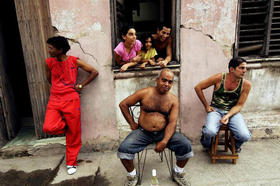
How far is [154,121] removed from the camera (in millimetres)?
2814

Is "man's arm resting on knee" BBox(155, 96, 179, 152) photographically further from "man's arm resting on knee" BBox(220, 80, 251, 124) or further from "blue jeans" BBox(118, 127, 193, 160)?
"man's arm resting on knee" BBox(220, 80, 251, 124)

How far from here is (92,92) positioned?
3.71 m

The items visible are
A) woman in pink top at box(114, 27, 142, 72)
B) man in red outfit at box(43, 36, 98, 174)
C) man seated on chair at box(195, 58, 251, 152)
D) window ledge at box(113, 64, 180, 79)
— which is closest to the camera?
man in red outfit at box(43, 36, 98, 174)

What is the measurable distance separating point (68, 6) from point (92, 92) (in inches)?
57.4

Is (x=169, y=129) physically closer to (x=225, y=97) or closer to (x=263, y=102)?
(x=225, y=97)

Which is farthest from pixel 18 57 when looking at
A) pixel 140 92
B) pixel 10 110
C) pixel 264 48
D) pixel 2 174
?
pixel 264 48

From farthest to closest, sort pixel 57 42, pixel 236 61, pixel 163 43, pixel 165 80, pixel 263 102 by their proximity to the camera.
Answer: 1. pixel 263 102
2. pixel 163 43
3. pixel 236 61
4. pixel 57 42
5. pixel 165 80

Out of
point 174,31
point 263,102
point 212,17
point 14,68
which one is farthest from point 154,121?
point 14,68

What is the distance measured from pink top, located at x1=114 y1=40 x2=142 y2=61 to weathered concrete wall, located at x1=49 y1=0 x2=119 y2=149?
178 millimetres

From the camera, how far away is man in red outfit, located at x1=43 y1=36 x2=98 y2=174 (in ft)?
10.2

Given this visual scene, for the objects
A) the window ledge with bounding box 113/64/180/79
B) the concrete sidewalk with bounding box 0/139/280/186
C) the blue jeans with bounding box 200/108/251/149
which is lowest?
the concrete sidewalk with bounding box 0/139/280/186

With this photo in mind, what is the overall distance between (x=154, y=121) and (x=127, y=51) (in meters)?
1.42

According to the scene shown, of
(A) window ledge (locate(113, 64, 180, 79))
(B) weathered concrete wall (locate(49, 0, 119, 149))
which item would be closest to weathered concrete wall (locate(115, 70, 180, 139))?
(A) window ledge (locate(113, 64, 180, 79))

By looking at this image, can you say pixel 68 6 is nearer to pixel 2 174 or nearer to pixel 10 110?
pixel 10 110
